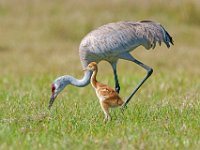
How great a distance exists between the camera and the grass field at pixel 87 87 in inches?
251

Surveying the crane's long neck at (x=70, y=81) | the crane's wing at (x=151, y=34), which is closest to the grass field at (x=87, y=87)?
the crane's long neck at (x=70, y=81)

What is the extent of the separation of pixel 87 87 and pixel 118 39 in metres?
3.87

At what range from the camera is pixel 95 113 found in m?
7.86

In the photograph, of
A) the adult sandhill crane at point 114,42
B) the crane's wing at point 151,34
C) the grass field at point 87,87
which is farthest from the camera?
the crane's wing at point 151,34

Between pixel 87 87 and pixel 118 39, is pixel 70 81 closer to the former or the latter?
pixel 118 39

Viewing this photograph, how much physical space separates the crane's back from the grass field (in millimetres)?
641

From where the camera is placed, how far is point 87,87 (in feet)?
41.6

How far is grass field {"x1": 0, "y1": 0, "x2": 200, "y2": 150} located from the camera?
637 centimetres

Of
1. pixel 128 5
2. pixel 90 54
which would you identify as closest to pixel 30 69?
pixel 90 54

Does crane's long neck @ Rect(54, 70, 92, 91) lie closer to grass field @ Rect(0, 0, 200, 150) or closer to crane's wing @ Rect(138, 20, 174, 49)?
grass field @ Rect(0, 0, 200, 150)

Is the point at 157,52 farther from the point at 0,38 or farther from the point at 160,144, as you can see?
the point at 160,144

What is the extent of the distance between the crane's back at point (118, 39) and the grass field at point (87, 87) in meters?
0.64

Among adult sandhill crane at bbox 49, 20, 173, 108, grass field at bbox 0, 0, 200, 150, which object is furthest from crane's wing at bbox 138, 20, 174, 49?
grass field at bbox 0, 0, 200, 150

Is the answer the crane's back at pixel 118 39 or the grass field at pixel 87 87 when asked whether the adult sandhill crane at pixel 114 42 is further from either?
the grass field at pixel 87 87
